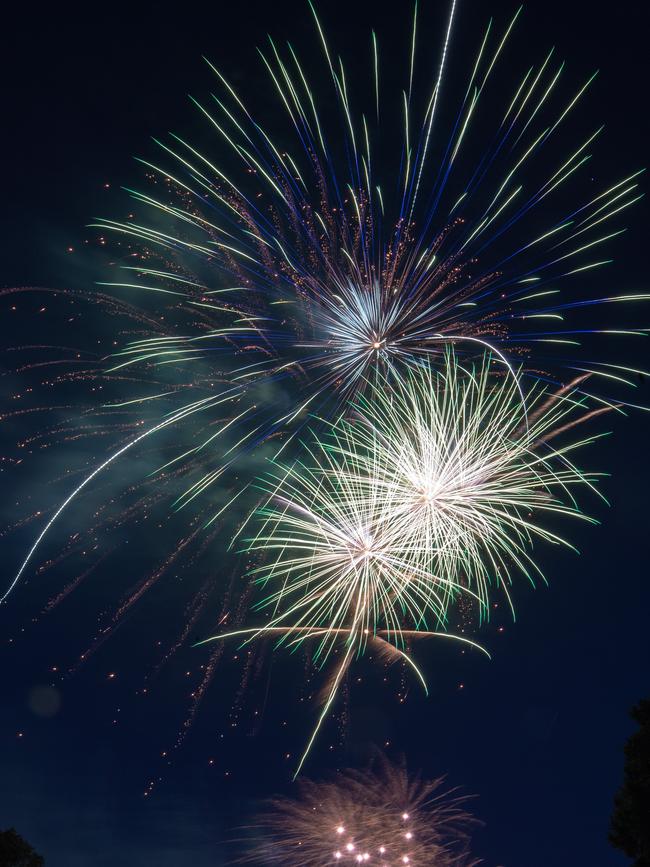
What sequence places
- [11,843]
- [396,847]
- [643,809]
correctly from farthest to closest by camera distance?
[396,847], [11,843], [643,809]

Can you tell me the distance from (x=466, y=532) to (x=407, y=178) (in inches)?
411

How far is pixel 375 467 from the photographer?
20.0 meters

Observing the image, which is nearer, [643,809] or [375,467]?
[643,809]

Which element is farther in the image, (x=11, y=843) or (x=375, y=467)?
(x=11, y=843)

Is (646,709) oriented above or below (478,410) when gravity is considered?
below

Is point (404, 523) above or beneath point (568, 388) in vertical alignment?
beneath

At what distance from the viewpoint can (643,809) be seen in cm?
1811

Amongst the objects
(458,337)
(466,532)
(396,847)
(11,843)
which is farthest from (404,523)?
(11,843)

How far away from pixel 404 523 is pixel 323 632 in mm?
4094

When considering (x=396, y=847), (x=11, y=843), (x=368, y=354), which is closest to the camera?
(x=368, y=354)

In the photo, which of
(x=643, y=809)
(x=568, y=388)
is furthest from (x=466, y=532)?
(x=643, y=809)

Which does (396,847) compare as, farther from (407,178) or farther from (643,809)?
(407,178)

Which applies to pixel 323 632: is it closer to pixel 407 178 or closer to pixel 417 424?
pixel 417 424

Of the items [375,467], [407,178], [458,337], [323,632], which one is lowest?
[323,632]
